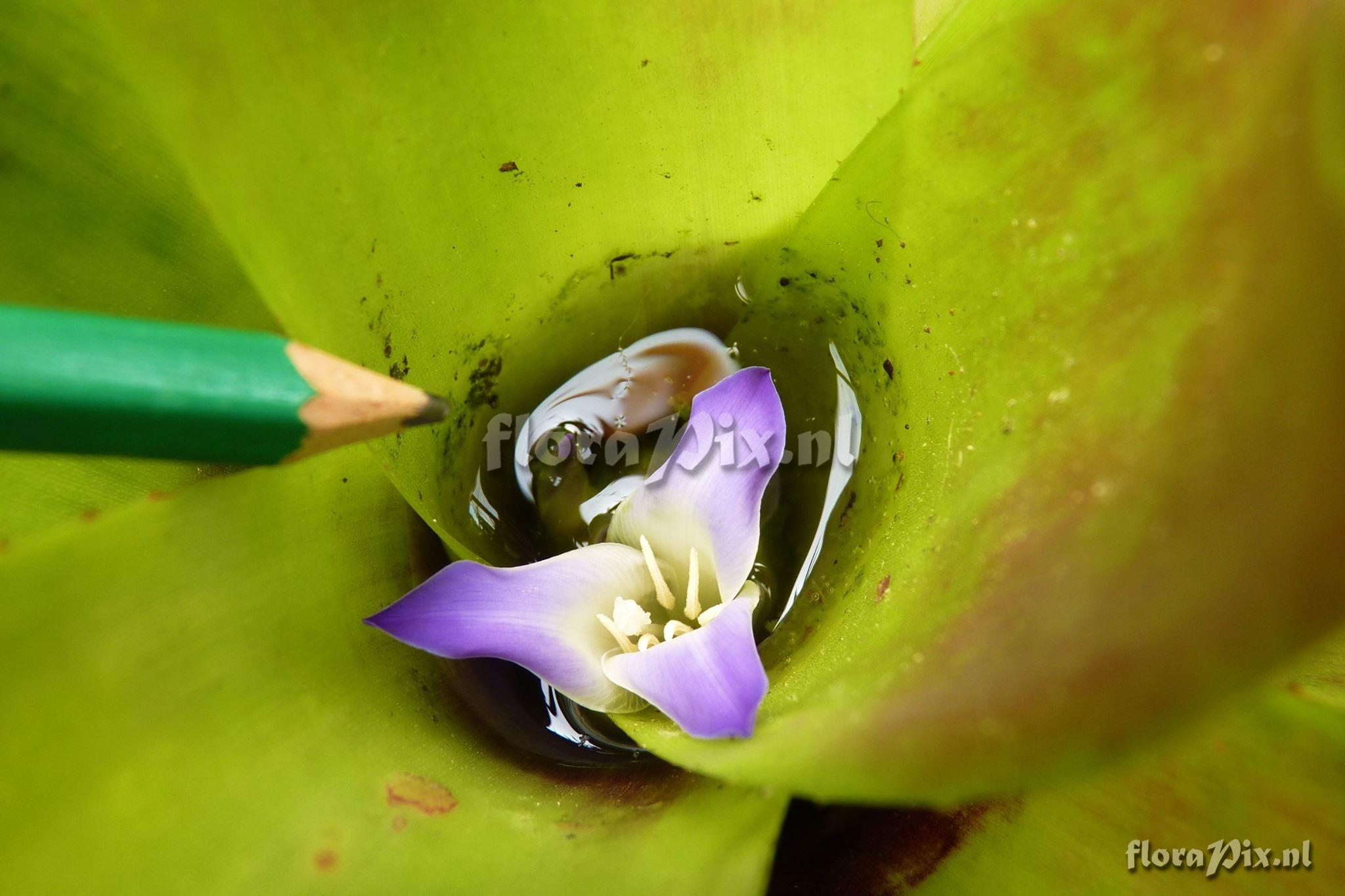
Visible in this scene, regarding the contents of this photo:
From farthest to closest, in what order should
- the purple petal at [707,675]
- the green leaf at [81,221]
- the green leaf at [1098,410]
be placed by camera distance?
1. the green leaf at [81,221]
2. the purple petal at [707,675]
3. the green leaf at [1098,410]

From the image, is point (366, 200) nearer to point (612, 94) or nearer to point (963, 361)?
point (612, 94)

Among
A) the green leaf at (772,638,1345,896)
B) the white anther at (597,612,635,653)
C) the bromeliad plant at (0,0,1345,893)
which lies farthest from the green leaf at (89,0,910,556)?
the green leaf at (772,638,1345,896)

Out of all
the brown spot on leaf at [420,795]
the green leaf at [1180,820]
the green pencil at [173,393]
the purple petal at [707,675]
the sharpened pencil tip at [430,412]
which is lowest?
the green leaf at [1180,820]

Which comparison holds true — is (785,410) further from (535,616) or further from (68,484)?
(68,484)

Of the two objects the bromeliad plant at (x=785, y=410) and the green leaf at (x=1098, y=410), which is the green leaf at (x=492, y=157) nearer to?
the bromeliad plant at (x=785, y=410)

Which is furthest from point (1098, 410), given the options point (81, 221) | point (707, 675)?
point (81, 221)

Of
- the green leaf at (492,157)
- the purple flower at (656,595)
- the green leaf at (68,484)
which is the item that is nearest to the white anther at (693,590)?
the purple flower at (656,595)
